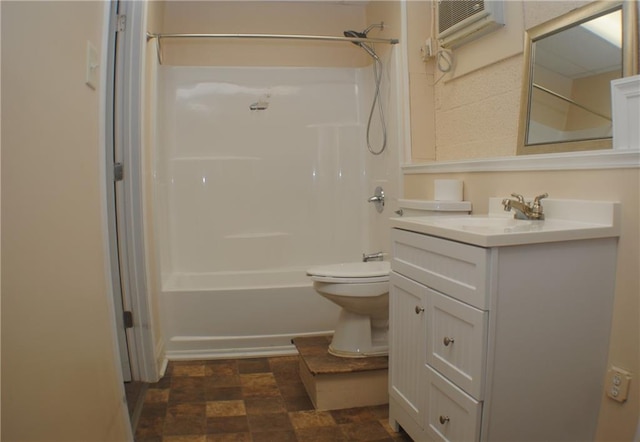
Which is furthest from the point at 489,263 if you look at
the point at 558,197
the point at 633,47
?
the point at 633,47

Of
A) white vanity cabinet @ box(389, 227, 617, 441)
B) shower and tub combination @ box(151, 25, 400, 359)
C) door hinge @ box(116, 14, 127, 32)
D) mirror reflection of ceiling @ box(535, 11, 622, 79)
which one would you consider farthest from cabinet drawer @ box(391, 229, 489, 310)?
door hinge @ box(116, 14, 127, 32)

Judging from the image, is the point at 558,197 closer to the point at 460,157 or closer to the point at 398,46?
the point at 460,157

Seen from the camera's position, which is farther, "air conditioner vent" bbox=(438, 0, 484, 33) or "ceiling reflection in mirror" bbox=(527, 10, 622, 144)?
"air conditioner vent" bbox=(438, 0, 484, 33)

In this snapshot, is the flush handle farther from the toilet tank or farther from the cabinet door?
the cabinet door

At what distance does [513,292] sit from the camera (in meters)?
1.36

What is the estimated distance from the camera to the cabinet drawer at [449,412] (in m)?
1.40

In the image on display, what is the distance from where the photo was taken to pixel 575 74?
181cm

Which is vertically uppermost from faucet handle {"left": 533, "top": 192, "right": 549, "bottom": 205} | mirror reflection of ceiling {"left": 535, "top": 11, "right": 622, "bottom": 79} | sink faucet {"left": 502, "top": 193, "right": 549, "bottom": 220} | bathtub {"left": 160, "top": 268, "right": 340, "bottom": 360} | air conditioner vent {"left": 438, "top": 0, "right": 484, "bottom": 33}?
air conditioner vent {"left": 438, "top": 0, "right": 484, "bottom": 33}

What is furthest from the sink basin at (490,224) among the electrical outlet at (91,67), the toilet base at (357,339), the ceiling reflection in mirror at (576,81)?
the electrical outlet at (91,67)

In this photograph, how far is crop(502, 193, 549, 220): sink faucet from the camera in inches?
67.3

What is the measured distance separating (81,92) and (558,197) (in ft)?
4.97

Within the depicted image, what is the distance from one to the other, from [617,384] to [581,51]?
1152 millimetres

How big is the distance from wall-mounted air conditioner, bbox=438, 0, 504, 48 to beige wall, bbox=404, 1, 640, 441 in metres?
0.09

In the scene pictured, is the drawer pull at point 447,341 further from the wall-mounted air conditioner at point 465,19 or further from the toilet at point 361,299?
the wall-mounted air conditioner at point 465,19
